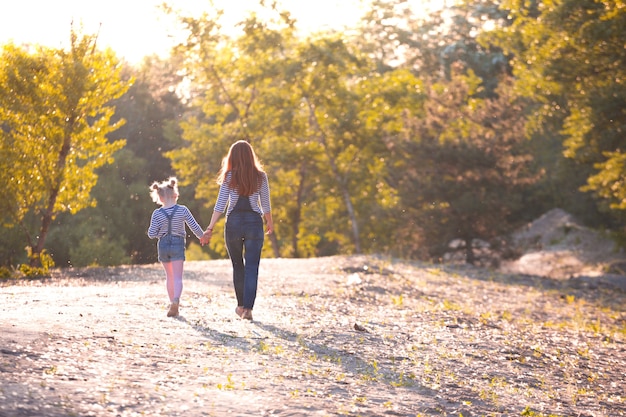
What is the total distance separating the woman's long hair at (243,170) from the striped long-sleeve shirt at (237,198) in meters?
0.05

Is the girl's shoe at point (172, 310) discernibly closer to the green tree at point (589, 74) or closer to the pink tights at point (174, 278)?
the pink tights at point (174, 278)

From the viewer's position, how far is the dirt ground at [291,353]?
680cm

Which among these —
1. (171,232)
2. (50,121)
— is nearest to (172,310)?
(171,232)

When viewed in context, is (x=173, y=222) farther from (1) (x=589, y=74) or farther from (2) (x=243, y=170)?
(1) (x=589, y=74)

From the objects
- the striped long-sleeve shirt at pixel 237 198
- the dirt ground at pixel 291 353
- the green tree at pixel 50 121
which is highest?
the green tree at pixel 50 121

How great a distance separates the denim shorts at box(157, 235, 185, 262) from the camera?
35.0ft

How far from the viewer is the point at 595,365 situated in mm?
11586

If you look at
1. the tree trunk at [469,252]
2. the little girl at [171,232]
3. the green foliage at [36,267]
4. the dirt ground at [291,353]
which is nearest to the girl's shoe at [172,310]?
the little girl at [171,232]

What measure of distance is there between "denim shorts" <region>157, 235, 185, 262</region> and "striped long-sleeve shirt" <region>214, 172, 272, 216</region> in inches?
24.2

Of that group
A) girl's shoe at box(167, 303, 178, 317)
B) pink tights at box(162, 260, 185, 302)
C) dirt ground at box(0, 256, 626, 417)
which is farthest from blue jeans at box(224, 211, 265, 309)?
girl's shoe at box(167, 303, 178, 317)

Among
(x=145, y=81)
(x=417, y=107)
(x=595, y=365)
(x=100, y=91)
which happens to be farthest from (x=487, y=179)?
(x=145, y=81)

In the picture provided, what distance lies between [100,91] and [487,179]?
46.5ft

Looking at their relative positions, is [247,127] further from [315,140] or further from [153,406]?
[153,406]

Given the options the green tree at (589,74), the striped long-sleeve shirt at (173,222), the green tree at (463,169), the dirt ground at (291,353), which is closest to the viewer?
the dirt ground at (291,353)
